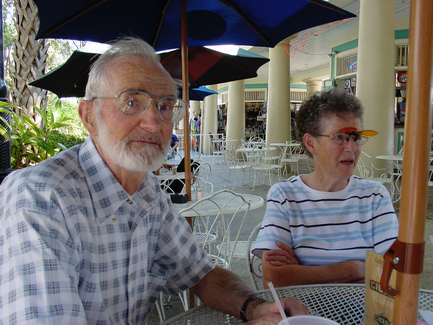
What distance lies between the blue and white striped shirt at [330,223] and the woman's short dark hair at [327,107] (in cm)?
37

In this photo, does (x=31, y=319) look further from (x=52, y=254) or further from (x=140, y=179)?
(x=140, y=179)

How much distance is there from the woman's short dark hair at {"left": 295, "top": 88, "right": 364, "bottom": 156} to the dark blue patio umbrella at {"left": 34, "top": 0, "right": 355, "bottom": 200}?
1109 millimetres

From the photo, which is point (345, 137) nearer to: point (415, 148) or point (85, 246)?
point (415, 148)

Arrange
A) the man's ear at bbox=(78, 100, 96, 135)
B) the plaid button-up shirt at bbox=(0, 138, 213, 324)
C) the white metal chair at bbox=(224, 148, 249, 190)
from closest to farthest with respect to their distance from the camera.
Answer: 1. the plaid button-up shirt at bbox=(0, 138, 213, 324)
2. the man's ear at bbox=(78, 100, 96, 135)
3. the white metal chair at bbox=(224, 148, 249, 190)

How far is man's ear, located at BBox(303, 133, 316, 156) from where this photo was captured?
1.68 meters

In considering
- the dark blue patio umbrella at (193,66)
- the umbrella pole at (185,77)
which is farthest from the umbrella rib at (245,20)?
the dark blue patio umbrella at (193,66)

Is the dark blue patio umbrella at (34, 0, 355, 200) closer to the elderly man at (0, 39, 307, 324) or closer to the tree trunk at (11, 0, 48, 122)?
the elderly man at (0, 39, 307, 324)

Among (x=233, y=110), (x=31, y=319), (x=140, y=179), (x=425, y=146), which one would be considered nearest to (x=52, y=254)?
(x=31, y=319)

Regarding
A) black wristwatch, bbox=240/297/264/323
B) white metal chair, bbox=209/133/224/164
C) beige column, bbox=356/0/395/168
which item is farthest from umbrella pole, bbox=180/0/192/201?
white metal chair, bbox=209/133/224/164

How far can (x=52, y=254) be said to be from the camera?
792 mm

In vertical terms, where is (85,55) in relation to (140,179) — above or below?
above

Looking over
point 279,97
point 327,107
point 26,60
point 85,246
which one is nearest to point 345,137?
point 327,107

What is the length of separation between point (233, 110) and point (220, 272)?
1242cm

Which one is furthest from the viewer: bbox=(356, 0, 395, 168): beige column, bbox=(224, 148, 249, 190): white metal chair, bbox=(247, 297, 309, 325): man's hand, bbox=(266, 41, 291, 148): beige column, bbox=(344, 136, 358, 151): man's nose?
bbox=(266, 41, 291, 148): beige column
